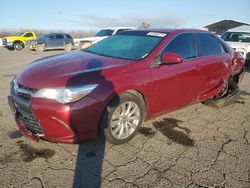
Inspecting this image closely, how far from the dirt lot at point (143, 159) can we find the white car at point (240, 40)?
7.47 m

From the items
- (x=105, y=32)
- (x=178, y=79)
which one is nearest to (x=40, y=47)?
(x=105, y=32)

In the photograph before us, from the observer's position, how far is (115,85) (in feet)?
11.5

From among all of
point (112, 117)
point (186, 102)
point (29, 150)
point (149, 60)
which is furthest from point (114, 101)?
point (186, 102)

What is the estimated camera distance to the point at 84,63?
386 cm

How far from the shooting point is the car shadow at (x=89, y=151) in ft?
9.87

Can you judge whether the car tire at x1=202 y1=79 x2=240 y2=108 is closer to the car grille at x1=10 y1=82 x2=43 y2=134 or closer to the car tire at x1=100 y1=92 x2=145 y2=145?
the car tire at x1=100 y1=92 x2=145 y2=145

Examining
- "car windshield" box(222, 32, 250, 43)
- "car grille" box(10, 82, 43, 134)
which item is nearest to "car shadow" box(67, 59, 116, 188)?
"car grille" box(10, 82, 43, 134)

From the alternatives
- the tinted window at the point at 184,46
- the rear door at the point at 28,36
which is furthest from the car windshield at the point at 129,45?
the rear door at the point at 28,36

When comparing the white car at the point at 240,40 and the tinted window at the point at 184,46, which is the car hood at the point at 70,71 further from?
the white car at the point at 240,40

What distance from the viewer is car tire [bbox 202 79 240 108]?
5.62m

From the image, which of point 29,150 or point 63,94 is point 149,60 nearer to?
point 63,94

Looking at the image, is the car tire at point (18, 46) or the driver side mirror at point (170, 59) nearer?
the driver side mirror at point (170, 59)

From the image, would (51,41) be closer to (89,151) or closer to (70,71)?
(70,71)

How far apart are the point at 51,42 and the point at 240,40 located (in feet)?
56.0
